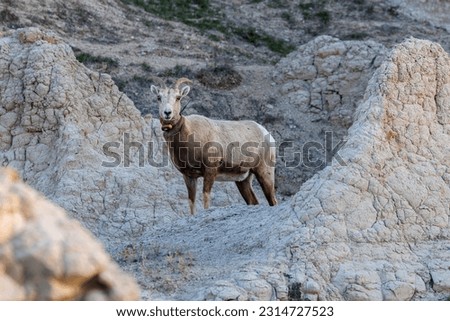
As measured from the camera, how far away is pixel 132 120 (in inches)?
826

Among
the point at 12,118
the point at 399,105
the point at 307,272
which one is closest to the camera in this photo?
the point at 307,272

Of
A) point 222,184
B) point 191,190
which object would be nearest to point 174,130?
point 191,190

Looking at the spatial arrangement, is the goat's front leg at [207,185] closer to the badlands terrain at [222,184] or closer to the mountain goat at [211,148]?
the mountain goat at [211,148]

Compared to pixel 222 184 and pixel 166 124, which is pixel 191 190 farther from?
pixel 222 184

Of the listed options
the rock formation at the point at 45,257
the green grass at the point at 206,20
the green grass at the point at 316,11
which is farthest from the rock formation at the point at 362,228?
the green grass at the point at 316,11

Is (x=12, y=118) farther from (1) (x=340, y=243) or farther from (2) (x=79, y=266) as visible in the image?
(2) (x=79, y=266)

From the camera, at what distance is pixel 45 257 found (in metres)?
7.25

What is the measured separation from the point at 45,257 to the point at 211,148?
11046 mm

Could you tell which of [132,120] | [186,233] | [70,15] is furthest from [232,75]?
[186,233]

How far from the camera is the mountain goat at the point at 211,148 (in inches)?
692

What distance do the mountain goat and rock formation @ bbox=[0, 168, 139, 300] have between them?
9.64 m

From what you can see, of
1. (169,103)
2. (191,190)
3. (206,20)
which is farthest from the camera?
(206,20)

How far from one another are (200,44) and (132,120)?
Result: 11714 mm

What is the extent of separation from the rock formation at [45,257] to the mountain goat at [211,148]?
9644mm
